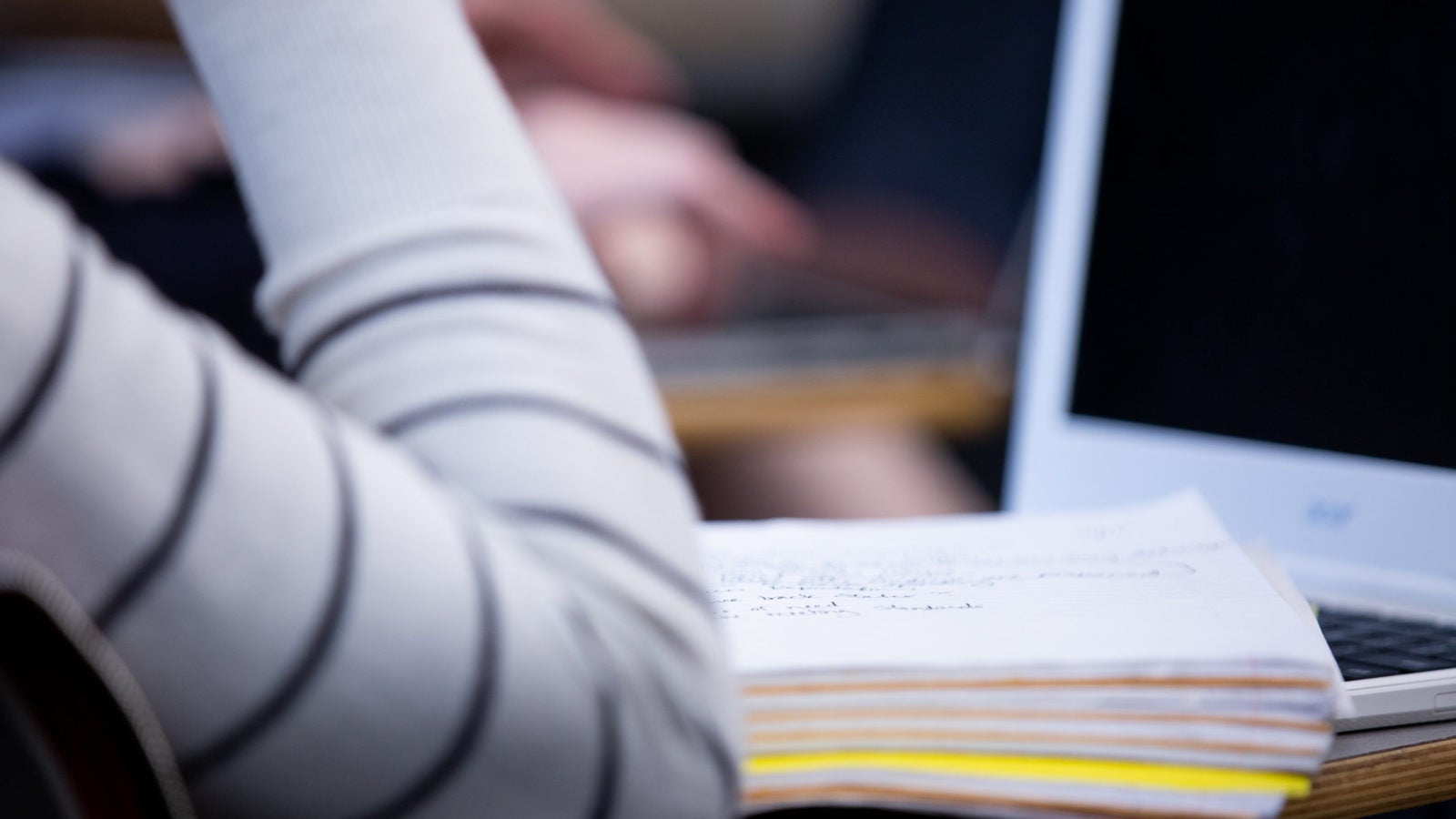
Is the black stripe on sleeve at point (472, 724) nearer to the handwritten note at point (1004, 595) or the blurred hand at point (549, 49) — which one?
the handwritten note at point (1004, 595)

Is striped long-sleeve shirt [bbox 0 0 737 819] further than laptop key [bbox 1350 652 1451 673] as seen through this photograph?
No

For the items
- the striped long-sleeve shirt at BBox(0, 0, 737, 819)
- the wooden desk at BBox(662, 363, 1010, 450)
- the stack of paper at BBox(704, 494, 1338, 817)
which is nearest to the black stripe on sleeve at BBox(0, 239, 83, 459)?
the striped long-sleeve shirt at BBox(0, 0, 737, 819)

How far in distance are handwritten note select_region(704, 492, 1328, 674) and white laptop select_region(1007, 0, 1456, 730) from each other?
0.06 metres

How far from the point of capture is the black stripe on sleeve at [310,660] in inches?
7.9

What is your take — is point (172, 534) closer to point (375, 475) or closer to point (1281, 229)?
point (375, 475)

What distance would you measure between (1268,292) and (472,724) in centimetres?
47

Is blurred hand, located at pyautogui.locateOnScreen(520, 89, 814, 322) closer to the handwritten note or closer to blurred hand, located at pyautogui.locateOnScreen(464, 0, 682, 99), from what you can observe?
blurred hand, located at pyautogui.locateOnScreen(464, 0, 682, 99)

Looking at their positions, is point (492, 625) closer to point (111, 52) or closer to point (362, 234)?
point (362, 234)

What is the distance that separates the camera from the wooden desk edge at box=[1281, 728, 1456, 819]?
0.31 meters

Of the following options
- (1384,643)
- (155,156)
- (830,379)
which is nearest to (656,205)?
(830,379)

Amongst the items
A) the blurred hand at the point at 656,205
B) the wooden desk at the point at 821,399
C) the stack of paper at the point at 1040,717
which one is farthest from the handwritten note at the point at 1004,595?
the blurred hand at the point at 656,205

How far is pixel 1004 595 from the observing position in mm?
350

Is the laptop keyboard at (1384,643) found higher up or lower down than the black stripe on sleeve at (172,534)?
lower down

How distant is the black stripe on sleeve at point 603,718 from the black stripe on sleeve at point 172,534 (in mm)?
67
